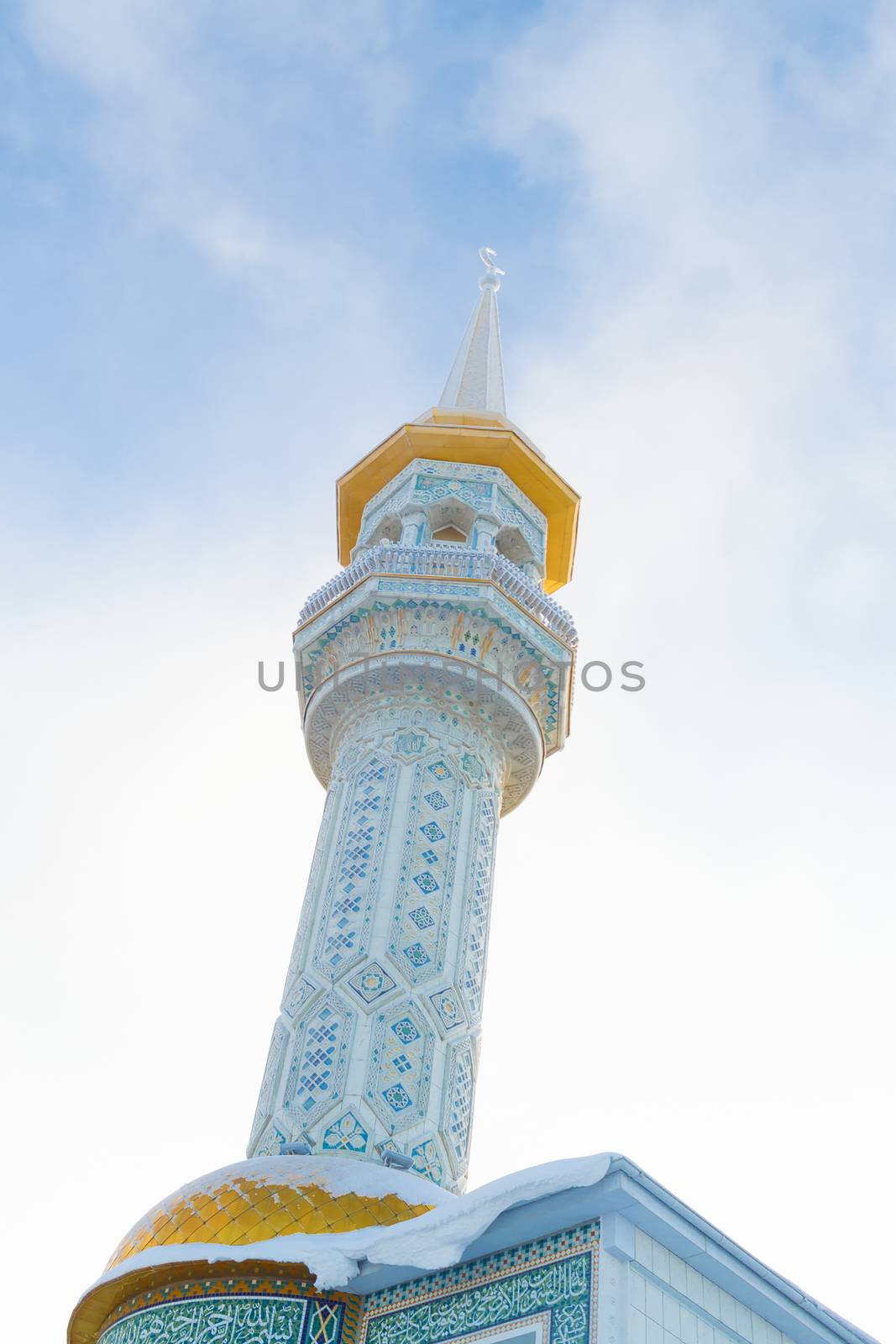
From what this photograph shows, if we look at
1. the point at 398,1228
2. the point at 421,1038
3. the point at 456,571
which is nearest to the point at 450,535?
the point at 456,571

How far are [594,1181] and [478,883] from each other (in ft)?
12.3

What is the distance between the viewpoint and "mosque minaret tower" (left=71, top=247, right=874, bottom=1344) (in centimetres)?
509

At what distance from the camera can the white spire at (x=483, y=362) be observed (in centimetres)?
1212

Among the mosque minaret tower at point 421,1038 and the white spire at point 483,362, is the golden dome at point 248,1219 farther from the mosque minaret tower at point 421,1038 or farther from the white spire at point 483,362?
the white spire at point 483,362

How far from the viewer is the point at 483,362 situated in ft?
41.5

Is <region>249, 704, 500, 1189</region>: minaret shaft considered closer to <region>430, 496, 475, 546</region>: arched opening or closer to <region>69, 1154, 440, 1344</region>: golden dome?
<region>69, 1154, 440, 1344</region>: golden dome

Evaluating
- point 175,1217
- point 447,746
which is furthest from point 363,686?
point 175,1217

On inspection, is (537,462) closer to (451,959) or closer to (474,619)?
(474,619)

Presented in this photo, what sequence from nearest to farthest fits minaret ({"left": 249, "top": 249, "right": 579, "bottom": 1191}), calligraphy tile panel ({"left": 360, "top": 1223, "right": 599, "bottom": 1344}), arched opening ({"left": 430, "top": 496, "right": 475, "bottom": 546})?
calligraphy tile panel ({"left": 360, "top": 1223, "right": 599, "bottom": 1344}) → minaret ({"left": 249, "top": 249, "right": 579, "bottom": 1191}) → arched opening ({"left": 430, "top": 496, "right": 475, "bottom": 546})

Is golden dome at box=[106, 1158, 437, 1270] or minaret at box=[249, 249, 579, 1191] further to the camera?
minaret at box=[249, 249, 579, 1191]

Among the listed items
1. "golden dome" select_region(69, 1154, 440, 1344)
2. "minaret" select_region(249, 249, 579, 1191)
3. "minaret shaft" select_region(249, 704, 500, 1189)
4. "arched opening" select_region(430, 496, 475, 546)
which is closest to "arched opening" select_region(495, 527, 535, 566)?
"minaret" select_region(249, 249, 579, 1191)

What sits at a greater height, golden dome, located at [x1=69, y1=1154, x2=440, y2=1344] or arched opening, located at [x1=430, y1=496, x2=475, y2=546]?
arched opening, located at [x1=430, y1=496, x2=475, y2=546]

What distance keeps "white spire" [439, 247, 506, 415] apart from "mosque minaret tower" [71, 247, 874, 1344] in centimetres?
4

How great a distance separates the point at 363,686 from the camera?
9438mm
